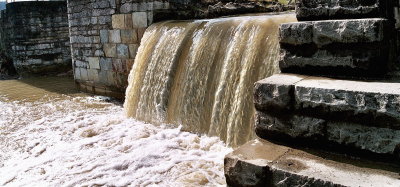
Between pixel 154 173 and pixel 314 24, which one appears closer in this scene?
pixel 314 24

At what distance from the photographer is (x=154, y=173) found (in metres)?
3.37

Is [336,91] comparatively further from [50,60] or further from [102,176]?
[50,60]

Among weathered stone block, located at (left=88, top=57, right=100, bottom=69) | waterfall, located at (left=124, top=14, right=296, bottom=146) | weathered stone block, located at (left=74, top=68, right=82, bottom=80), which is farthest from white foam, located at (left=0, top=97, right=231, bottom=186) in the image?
weathered stone block, located at (left=74, top=68, right=82, bottom=80)

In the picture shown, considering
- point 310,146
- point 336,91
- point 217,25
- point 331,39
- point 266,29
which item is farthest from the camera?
point 217,25

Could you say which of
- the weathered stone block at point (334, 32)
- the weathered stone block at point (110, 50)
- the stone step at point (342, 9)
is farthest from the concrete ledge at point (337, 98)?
the weathered stone block at point (110, 50)

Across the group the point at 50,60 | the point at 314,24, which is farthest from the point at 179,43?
the point at 50,60

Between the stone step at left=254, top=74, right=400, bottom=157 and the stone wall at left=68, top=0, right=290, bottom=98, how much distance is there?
4.23 metres

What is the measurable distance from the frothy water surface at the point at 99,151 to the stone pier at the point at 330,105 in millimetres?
1224

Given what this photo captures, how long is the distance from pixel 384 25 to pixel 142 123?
3.87m

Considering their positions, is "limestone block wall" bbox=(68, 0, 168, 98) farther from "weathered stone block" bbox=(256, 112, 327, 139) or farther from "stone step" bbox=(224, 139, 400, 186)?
"stone step" bbox=(224, 139, 400, 186)

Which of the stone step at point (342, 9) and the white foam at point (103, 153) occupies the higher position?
the stone step at point (342, 9)

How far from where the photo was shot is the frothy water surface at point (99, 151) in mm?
3346

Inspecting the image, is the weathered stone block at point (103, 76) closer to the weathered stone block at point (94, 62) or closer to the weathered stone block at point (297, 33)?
the weathered stone block at point (94, 62)

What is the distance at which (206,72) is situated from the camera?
4398mm
